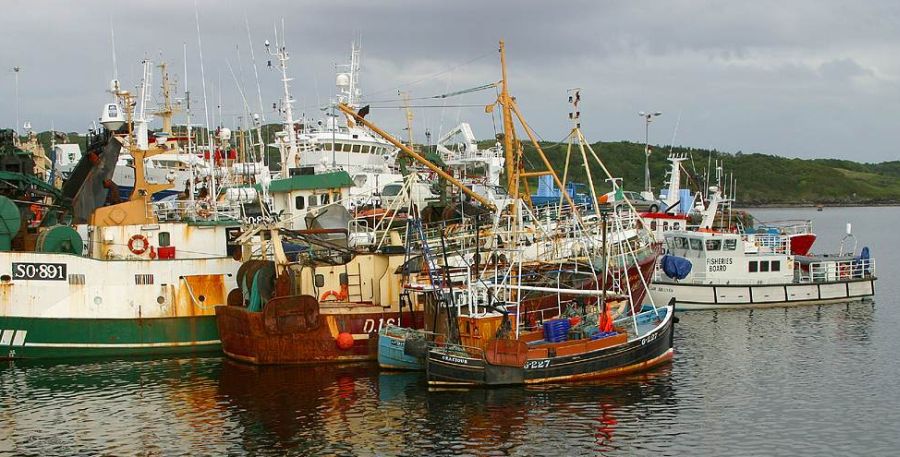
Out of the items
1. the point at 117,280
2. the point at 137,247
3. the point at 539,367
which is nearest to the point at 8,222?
the point at 117,280

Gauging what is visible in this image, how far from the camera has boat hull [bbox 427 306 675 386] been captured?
2848 centimetres

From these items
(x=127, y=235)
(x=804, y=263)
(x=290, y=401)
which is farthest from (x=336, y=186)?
(x=804, y=263)

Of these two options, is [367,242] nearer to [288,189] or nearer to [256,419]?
[288,189]

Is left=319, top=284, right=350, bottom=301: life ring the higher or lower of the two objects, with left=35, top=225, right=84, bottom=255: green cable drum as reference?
lower

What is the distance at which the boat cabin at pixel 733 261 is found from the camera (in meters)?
46.9

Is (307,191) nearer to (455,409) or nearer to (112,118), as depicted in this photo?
(112,118)

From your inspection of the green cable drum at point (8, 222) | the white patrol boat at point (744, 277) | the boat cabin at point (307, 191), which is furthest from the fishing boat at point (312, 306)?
the white patrol boat at point (744, 277)

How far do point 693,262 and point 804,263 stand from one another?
23.1 feet

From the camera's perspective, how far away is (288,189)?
42406 mm

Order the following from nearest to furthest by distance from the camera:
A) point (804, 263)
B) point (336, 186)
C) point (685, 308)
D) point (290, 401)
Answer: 1. point (290, 401)
2. point (336, 186)
3. point (685, 308)
4. point (804, 263)

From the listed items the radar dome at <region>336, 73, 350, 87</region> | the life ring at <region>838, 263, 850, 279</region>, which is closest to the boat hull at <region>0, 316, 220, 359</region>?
the radar dome at <region>336, 73, 350, 87</region>

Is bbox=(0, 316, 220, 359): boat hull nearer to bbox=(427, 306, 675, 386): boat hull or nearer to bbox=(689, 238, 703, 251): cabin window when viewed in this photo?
bbox=(427, 306, 675, 386): boat hull

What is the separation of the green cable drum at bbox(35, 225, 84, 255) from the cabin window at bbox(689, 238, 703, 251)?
28.9 m

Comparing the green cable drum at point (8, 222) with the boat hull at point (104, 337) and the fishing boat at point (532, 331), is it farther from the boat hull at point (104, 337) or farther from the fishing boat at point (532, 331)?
the fishing boat at point (532, 331)
